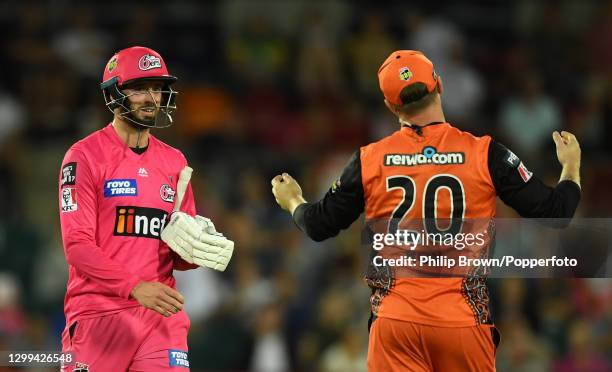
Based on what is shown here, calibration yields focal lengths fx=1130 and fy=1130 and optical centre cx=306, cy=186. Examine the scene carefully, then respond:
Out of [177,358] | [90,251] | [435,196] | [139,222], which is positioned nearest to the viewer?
[435,196]

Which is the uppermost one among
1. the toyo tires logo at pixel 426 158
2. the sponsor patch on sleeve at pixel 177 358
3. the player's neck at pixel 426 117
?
the player's neck at pixel 426 117

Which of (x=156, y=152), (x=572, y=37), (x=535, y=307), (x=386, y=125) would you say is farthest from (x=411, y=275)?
(x=572, y=37)

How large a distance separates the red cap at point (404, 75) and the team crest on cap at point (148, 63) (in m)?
1.24

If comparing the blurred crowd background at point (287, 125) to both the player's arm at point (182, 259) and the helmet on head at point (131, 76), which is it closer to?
the player's arm at point (182, 259)

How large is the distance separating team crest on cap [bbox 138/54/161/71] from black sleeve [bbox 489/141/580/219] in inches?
73.0

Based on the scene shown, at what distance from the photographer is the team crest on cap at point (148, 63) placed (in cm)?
607

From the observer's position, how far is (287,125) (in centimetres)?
1300

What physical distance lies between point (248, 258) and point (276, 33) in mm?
3869

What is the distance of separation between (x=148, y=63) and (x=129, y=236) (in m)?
0.95

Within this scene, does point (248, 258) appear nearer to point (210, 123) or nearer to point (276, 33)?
point (210, 123)

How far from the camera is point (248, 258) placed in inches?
447

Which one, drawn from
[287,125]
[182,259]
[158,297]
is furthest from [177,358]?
[287,125]

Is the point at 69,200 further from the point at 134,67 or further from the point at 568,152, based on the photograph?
the point at 568,152

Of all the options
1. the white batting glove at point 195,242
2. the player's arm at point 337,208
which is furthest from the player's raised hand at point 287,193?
the white batting glove at point 195,242
